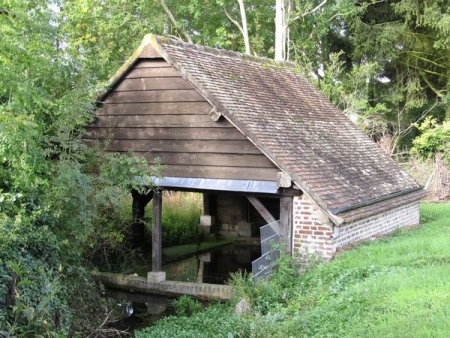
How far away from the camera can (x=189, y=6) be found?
22641 mm

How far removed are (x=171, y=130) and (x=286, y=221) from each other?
3.16 m

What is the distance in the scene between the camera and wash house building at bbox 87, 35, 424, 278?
10.3m

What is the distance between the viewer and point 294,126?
12148mm

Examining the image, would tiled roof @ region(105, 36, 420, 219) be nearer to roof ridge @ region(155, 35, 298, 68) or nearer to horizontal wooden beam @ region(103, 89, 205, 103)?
roof ridge @ region(155, 35, 298, 68)

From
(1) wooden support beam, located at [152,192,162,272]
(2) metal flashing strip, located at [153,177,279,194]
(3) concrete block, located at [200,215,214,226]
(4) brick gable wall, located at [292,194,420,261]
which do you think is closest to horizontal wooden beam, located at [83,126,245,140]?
(2) metal flashing strip, located at [153,177,279,194]

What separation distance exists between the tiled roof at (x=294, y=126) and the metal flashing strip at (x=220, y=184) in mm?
527

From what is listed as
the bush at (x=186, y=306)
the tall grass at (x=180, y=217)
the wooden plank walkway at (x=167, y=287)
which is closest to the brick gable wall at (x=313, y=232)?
the wooden plank walkway at (x=167, y=287)

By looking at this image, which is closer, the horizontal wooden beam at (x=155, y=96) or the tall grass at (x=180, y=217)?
the horizontal wooden beam at (x=155, y=96)

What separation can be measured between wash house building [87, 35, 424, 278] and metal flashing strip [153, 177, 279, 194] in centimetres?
2

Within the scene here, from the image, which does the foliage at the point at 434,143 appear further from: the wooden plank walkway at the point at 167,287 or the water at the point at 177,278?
the wooden plank walkway at the point at 167,287

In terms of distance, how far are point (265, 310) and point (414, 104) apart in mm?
18919

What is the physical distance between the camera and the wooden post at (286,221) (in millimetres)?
10367

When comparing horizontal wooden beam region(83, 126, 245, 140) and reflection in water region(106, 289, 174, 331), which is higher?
horizontal wooden beam region(83, 126, 245, 140)

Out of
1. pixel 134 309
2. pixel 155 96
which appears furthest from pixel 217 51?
pixel 134 309
